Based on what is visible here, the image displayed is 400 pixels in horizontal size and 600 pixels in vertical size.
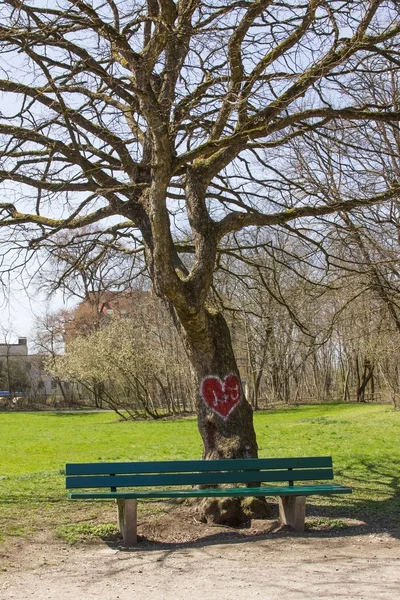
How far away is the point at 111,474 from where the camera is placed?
25.1 ft

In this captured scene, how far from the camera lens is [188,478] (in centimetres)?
777

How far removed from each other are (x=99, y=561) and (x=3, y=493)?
4310 millimetres

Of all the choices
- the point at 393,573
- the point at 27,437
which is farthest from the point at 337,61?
the point at 27,437

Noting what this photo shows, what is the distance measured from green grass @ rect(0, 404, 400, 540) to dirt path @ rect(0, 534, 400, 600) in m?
1.06

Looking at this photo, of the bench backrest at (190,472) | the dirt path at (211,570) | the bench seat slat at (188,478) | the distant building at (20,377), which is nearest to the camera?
the dirt path at (211,570)

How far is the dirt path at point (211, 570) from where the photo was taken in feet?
17.4

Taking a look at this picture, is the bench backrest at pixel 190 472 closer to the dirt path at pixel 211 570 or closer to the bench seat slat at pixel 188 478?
the bench seat slat at pixel 188 478

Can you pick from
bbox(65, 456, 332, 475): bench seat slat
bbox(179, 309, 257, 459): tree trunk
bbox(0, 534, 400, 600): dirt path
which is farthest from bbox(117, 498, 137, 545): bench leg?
bbox(179, 309, 257, 459): tree trunk

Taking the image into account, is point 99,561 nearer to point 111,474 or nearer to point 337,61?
point 111,474

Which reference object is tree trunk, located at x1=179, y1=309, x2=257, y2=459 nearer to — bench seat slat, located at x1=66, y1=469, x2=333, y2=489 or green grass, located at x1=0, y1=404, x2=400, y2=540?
bench seat slat, located at x1=66, y1=469, x2=333, y2=489

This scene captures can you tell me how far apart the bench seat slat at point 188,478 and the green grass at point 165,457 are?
0.83 meters

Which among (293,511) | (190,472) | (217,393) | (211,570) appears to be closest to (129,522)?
(190,472)

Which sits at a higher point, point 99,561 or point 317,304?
point 317,304

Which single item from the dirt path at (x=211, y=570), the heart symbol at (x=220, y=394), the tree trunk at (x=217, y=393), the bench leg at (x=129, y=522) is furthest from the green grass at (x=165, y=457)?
the heart symbol at (x=220, y=394)
